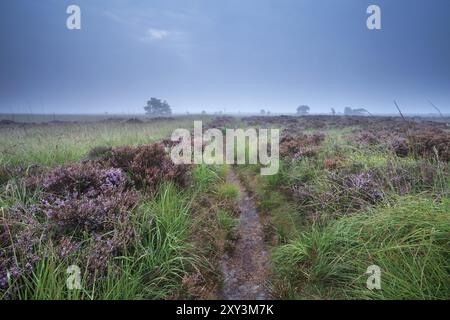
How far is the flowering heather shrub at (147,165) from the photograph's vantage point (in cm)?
537

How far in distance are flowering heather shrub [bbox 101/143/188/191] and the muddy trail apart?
188 centimetres

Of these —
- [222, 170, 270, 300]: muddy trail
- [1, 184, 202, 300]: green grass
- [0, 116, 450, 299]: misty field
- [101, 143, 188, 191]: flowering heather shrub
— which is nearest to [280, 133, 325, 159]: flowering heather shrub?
[0, 116, 450, 299]: misty field

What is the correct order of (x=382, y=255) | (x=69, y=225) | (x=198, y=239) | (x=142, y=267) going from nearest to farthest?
1. (x=382, y=255)
2. (x=142, y=267)
3. (x=69, y=225)
4. (x=198, y=239)

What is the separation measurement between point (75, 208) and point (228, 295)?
7.92ft

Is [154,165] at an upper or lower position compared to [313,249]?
upper

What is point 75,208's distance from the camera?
3.52m

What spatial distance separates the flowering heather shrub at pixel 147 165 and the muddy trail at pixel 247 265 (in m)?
1.88

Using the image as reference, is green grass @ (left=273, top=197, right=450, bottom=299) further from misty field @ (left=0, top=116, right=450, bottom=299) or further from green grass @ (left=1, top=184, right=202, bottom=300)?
green grass @ (left=1, top=184, right=202, bottom=300)

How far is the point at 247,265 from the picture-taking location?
4.20 meters

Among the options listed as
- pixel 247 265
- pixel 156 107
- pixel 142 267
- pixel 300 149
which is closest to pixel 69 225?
pixel 142 267

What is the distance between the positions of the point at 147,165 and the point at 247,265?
3.15 m

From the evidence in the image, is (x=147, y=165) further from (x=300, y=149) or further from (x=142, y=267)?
(x=300, y=149)

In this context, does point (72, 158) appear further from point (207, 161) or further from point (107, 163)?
point (207, 161)
